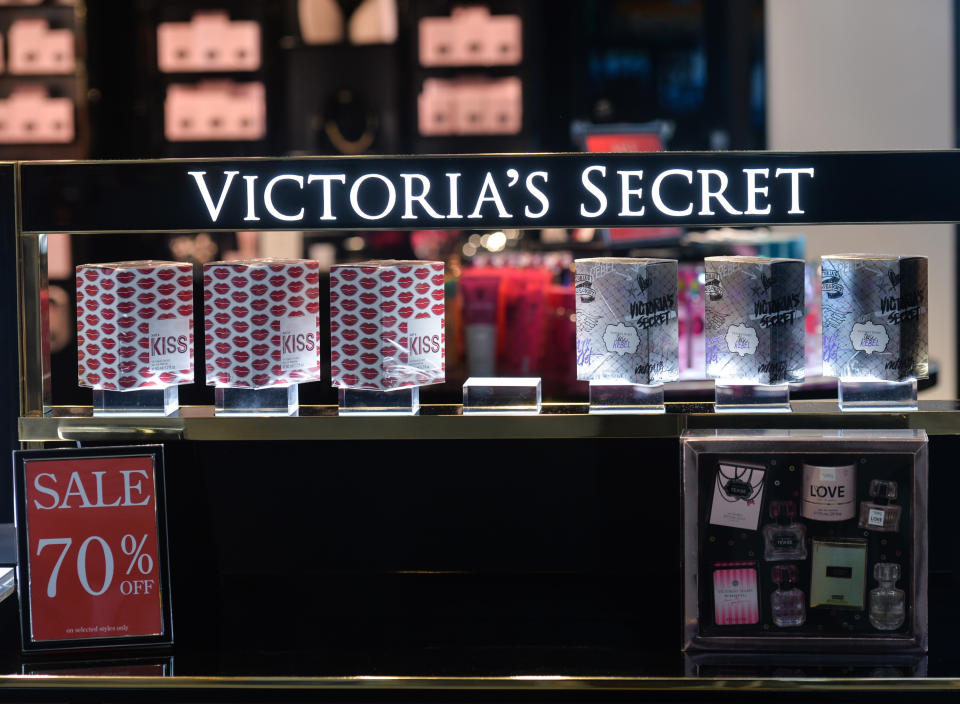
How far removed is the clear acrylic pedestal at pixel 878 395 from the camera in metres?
1.65

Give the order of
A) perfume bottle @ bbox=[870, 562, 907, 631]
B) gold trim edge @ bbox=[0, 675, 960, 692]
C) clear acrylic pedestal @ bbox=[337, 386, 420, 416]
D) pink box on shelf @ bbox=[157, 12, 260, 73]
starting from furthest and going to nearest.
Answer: pink box on shelf @ bbox=[157, 12, 260, 73], clear acrylic pedestal @ bbox=[337, 386, 420, 416], perfume bottle @ bbox=[870, 562, 907, 631], gold trim edge @ bbox=[0, 675, 960, 692]

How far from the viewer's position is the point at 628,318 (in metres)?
1.63

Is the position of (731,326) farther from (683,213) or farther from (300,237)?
(300,237)

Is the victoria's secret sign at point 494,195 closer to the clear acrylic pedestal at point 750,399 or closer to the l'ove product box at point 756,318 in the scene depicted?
the l'ove product box at point 756,318

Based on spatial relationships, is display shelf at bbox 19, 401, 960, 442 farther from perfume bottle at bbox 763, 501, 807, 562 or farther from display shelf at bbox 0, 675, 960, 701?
display shelf at bbox 0, 675, 960, 701

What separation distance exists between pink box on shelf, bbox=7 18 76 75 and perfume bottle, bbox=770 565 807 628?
203 inches

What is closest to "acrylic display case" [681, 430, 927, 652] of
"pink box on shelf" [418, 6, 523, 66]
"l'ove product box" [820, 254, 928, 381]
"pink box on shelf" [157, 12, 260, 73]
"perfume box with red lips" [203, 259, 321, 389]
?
"l'ove product box" [820, 254, 928, 381]

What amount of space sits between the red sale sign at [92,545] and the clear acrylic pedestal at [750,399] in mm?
870

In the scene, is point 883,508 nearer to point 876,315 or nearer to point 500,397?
point 876,315

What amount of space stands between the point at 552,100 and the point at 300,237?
1531mm

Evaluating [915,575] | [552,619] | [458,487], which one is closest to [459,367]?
[458,487]

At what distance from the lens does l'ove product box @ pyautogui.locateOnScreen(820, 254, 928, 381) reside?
161 cm

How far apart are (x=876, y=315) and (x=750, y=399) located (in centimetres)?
22

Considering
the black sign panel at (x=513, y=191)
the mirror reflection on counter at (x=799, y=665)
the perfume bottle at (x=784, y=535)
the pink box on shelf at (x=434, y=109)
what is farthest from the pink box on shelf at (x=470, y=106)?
the mirror reflection on counter at (x=799, y=665)
